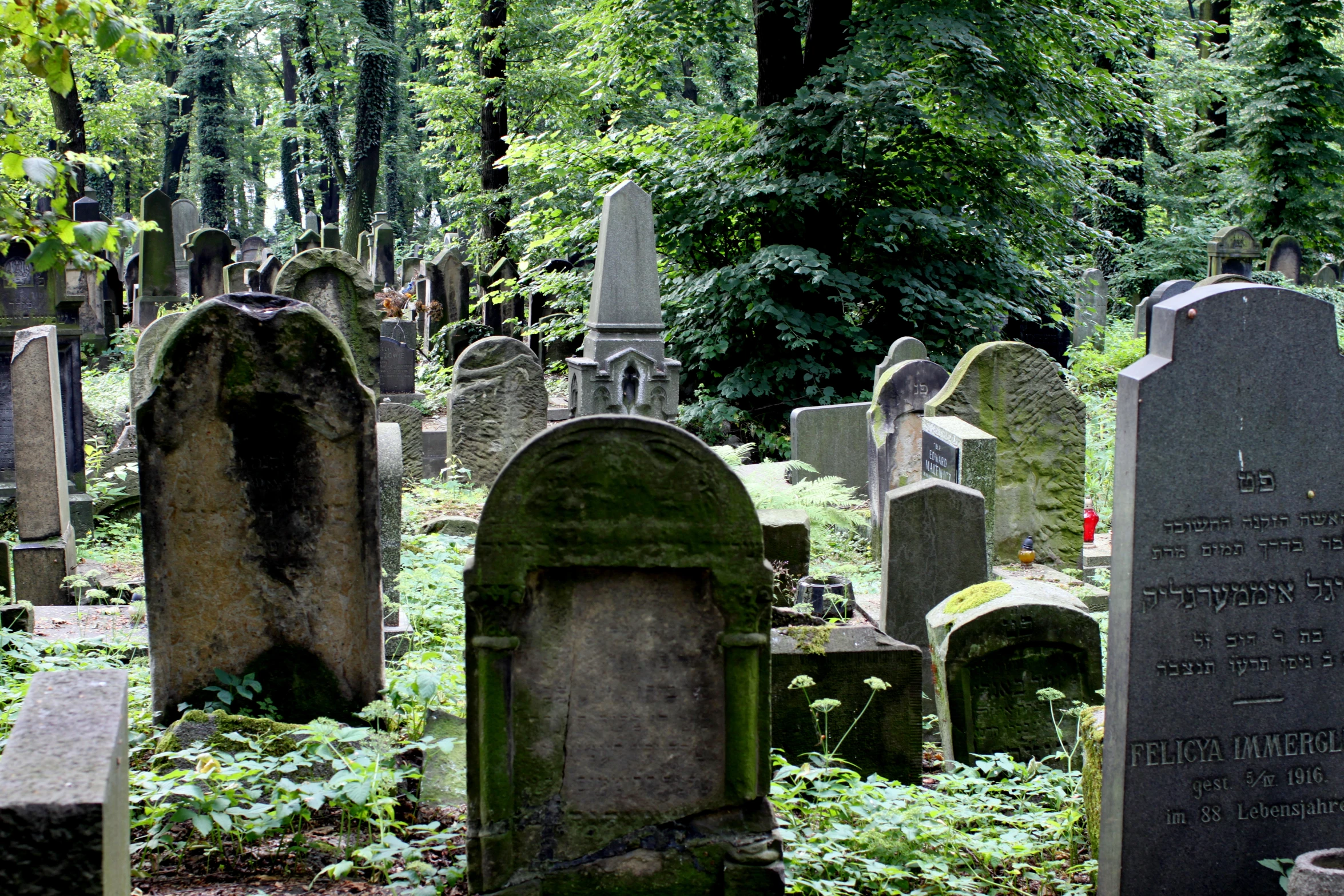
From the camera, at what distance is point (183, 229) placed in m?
29.3

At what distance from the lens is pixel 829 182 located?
533 inches

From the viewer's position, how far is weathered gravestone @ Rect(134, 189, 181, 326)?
21.1 m

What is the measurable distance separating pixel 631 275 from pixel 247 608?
7.51m

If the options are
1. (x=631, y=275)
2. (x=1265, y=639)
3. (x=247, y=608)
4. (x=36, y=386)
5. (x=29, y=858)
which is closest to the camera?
(x=29, y=858)

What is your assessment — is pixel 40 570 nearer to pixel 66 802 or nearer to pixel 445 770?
pixel 445 770

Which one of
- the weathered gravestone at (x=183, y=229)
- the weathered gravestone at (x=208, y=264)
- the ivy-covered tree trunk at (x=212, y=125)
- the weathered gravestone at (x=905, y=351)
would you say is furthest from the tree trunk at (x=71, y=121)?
the ivy-covered tree trunk at (x=212, y=125)

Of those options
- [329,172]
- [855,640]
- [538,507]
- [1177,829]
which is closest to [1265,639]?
[1177,829]

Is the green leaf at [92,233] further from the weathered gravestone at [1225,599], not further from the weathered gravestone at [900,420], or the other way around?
the weathered gravestone at [900,420]

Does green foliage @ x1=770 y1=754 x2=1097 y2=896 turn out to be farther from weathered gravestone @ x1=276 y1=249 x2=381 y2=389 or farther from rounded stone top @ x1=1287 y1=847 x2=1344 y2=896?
weathered gravestone @ x1=276 y1=249 x2=381 y2=389

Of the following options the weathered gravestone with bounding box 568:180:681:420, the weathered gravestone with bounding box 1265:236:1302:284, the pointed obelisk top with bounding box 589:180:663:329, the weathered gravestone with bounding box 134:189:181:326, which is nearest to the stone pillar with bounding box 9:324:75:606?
the weathered gravestone with bounding box 568:180:681:420

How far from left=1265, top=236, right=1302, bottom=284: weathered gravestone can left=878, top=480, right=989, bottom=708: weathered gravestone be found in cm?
2310

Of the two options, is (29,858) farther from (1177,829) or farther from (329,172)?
(329,172)

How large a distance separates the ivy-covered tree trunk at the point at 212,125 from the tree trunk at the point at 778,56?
97.1 feet

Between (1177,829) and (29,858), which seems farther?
(1177,829)
